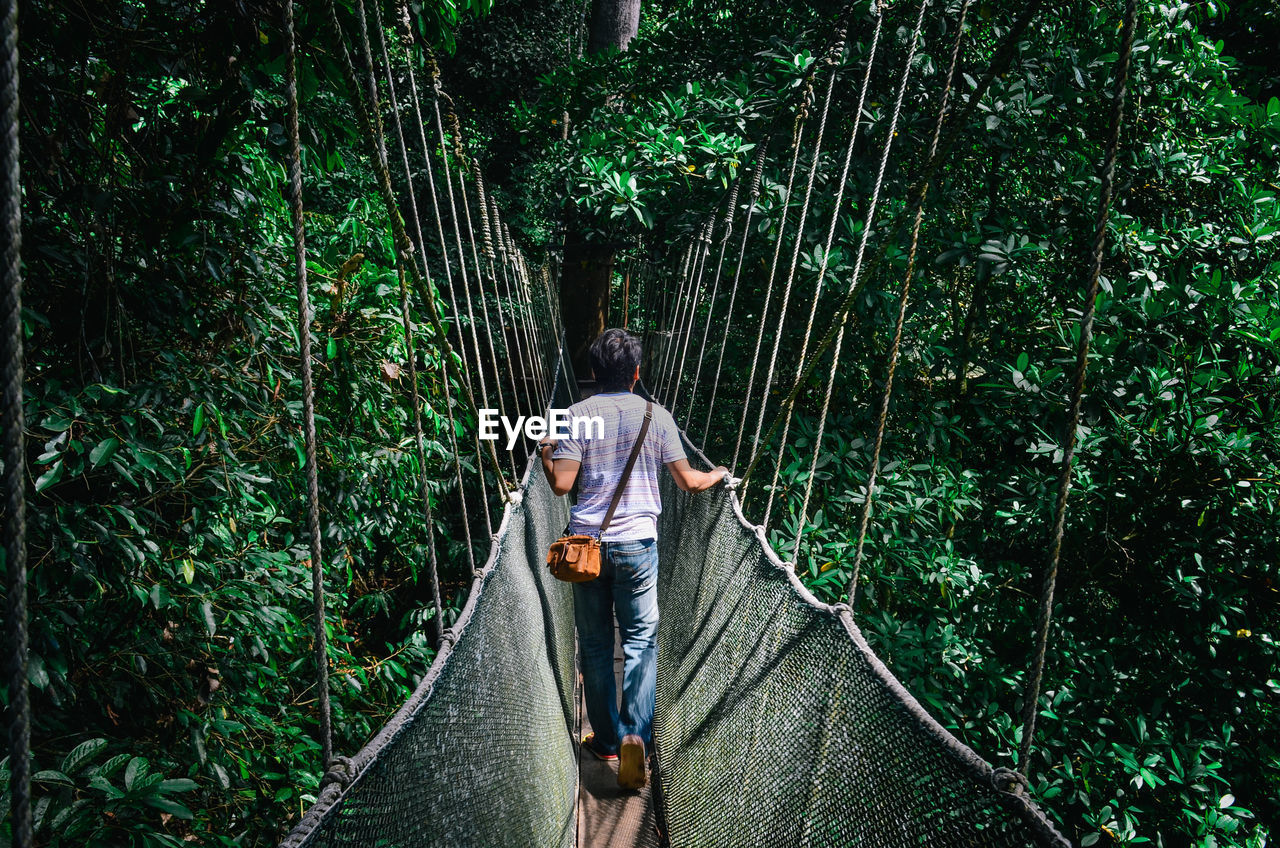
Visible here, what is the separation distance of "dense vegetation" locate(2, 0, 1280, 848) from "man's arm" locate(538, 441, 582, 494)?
0.56m

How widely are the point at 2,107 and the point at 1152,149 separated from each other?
2.31m

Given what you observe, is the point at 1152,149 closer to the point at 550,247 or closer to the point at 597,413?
the point at 597,413

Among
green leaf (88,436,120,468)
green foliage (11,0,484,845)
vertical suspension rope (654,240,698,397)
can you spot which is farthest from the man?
vertical suspension rope (654,240,698,397)

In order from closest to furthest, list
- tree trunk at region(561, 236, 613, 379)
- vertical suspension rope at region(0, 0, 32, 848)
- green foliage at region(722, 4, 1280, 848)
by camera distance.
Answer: vertical suspension rope at region(0, 0, 32, 848) → green foliage at region(722, 4, 1280, 848) → tree trunk at region(561, 236, 613, 379)

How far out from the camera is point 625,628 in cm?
158

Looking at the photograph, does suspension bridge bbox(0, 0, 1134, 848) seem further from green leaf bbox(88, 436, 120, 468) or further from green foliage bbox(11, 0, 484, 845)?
green leaf bbox(88, 436, 120, 468)

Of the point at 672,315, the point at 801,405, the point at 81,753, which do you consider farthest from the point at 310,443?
the point at 672,315

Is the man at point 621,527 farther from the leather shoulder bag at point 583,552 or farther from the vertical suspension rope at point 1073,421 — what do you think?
the vertical suspension rope at point 1073,421

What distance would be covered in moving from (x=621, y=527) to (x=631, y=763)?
1.73ft

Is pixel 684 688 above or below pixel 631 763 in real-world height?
above

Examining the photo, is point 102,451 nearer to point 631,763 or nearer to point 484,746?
point 484,746

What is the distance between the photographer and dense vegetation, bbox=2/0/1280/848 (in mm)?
1116

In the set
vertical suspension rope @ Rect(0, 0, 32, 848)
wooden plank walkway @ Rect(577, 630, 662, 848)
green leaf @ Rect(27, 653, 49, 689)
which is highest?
vertical suspension rope @ Rect(0, 0, 32, 848)

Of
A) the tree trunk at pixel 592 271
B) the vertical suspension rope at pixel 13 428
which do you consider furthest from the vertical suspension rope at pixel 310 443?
the tree trunk at pixel 592 271
